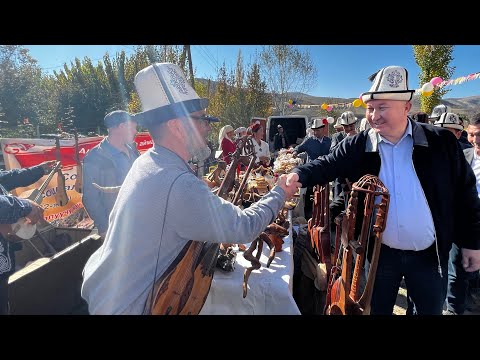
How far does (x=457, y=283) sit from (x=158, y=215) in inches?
127

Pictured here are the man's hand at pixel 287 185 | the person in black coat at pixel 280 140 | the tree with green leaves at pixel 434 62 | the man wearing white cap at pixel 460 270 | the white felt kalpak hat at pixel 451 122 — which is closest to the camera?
the man's hand at pixel 287 185

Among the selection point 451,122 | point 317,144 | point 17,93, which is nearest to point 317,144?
point 317,144

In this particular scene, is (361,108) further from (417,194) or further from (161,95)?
(161,95)

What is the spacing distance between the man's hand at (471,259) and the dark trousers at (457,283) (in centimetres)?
102

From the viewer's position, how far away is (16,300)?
2.33 m

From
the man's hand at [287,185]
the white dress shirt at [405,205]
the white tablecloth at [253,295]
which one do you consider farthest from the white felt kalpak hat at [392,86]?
the white tablecloth at [253,295]

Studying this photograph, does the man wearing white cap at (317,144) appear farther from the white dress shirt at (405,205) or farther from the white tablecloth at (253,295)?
the white tablecloth at (253,295)

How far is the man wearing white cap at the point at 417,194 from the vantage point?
6.33 feet

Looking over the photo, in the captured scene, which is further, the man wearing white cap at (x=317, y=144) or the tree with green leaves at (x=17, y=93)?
the tree with green leaves at (x=17, y=93)

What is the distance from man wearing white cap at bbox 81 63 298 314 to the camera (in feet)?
4.15

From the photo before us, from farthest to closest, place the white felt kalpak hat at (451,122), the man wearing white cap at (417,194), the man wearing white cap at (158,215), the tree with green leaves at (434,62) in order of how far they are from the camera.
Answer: the tree with green leaves at (434,62) → the white felt kalpak hat at (451,122) → the man wearing white cap at (417,194) → the man wearing white cap at (158,215)

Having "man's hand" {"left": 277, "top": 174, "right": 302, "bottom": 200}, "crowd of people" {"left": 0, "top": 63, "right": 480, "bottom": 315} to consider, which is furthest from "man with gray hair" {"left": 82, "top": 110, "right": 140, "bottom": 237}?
"man's hand" {"left": 277, "top": 174, "right": 302, "bottom": 200}

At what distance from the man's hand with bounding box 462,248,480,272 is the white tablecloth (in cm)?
127
